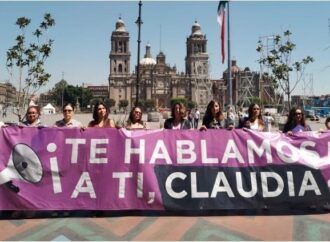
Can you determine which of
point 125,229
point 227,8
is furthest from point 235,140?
point 227,8

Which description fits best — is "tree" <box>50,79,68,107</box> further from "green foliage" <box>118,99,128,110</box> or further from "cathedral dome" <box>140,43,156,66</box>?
"cathedral dome" <box>140,43,156,66</box>

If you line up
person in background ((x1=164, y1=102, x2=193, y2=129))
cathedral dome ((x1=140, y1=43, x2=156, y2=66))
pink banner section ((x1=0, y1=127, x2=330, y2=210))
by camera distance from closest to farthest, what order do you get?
pink banner section ((x1=0, y1=127, x2=330, y2=210))
person in background ((x1=164, y1=102, x2=193, y2=129))
cathedral dome ((x1=140, y1=43, x2=156, y2=66))

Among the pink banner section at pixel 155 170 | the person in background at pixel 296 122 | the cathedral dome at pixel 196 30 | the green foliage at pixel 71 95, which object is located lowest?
the pink banner section at pixel 155 170

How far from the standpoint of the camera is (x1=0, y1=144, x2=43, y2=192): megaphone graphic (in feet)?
18.1

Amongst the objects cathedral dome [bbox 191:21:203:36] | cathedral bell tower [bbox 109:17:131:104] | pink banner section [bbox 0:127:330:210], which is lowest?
pink banner section [bbox 0:127:330:210]

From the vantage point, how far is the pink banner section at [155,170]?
5512 millimetres

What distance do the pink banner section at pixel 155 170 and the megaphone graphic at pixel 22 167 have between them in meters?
0.01

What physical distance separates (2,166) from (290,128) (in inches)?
169

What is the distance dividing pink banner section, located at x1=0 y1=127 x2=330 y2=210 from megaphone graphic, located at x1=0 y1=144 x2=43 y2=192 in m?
0.01

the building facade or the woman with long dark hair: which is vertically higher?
→ the building facade

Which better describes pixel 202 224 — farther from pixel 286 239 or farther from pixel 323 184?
pixel 323 184

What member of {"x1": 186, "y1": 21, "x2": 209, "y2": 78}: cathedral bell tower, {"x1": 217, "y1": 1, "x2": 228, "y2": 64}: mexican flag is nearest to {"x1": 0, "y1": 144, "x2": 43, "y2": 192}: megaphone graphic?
{"x1": 217, "y1": 1, "x2": 228, "y2": 64}: mexican flag

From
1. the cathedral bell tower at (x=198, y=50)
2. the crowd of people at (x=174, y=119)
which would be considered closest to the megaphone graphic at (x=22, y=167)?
the crowd of people at (x=174, y=119)

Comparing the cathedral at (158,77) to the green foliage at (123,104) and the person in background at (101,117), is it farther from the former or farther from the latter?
the person in background at (101,117)
